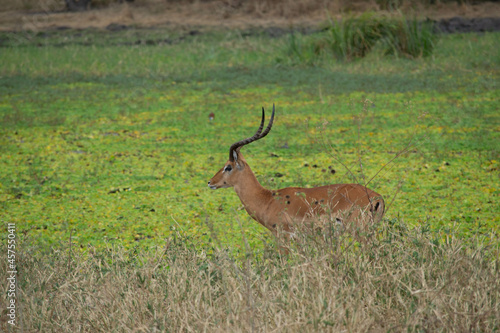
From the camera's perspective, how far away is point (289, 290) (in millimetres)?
3266

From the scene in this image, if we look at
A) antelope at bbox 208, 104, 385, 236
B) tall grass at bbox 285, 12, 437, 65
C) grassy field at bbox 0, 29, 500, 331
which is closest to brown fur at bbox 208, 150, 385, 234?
antelope at bbox 208, 104, 385, 236

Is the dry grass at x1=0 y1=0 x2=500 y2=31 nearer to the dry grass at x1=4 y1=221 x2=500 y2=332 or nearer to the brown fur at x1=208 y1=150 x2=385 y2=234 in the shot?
the brown fur at x1=208 y1=150 x2=385 y2=234

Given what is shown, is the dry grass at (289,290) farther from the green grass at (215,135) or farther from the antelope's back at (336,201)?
the green grass at (215,135)

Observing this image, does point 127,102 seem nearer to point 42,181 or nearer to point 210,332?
point 42,181

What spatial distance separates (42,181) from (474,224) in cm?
441

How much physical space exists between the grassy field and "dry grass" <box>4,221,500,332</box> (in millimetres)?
19

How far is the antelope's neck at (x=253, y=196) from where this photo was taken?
469 cm

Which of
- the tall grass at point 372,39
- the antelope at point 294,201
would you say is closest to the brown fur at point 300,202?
the antelope at point 294,201

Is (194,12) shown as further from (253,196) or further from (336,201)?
(336,201)

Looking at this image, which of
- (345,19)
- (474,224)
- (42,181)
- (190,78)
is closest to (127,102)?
(190,78)

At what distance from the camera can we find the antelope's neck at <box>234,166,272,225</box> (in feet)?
15.4

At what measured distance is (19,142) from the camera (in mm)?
8258

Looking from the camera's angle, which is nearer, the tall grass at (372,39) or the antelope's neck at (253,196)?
the antelope's neck at (253,196)

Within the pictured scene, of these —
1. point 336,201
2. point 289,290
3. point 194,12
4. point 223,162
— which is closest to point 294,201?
point 336,201
